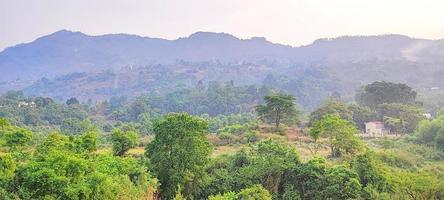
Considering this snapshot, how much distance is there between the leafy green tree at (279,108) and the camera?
3991 cm

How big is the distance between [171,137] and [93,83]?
6181 inches

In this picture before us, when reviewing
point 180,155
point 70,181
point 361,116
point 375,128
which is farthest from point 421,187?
point 361,116

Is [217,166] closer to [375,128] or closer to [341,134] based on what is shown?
[341,134]

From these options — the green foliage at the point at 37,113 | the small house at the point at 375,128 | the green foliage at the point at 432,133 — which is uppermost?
the green foliage at the point at 432,133

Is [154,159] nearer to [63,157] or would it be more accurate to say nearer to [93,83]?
[63,157]

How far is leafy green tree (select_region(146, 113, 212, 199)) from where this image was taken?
21.7 metres

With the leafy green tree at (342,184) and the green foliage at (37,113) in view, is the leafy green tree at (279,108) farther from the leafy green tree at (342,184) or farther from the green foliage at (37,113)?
the green foliage at (37,113)

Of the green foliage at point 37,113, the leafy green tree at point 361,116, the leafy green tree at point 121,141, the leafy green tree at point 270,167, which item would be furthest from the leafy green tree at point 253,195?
the green foliage at point 37,113

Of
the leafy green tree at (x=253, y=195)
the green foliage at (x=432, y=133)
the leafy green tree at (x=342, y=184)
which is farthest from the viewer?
the green foliage at (x=432, y=133)

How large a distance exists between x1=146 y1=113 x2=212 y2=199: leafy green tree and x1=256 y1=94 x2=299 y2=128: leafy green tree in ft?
59.5

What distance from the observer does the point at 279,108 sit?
40.1 meters

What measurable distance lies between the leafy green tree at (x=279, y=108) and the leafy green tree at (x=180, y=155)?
18134 mm

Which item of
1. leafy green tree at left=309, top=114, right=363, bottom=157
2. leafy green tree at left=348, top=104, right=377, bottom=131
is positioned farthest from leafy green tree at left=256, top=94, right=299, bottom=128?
leafy green tree at left=348, top=104, right=377, bottom=131

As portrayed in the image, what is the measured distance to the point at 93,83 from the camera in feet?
565
